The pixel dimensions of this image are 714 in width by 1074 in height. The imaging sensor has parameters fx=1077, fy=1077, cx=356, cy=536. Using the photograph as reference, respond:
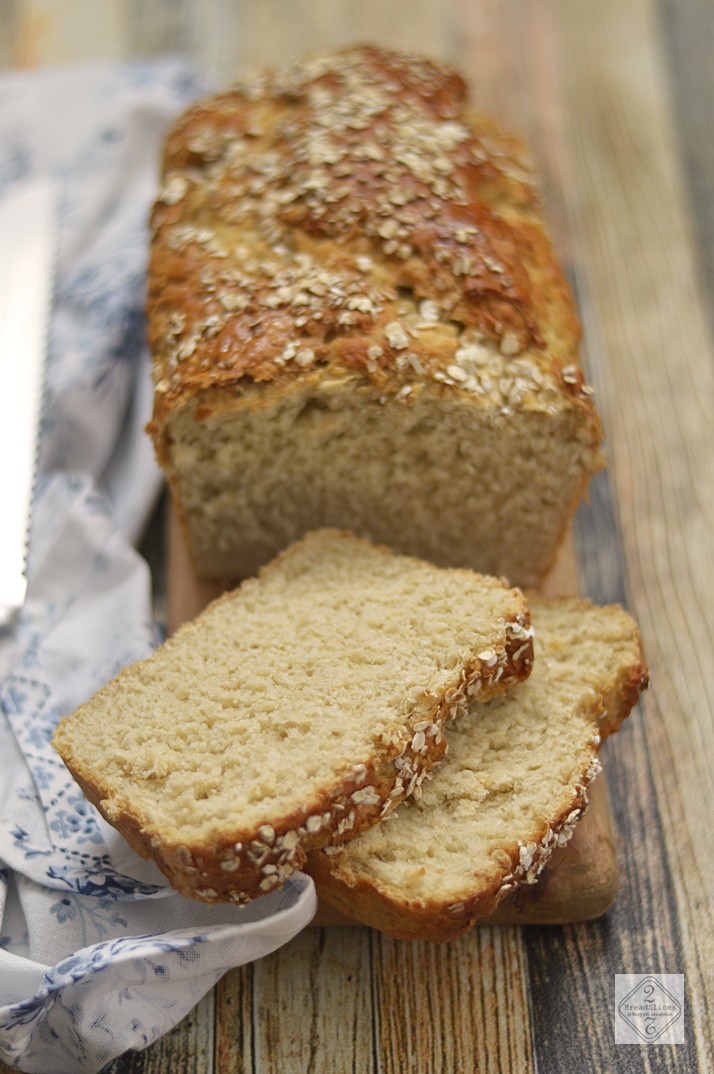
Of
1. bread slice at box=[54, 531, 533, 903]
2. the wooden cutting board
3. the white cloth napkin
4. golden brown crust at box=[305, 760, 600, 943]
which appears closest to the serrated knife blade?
the white cloth napkin

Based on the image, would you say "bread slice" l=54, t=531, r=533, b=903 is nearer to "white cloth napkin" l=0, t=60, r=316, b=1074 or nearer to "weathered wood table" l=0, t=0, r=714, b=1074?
"white cloth napkin" l=0, t=60, r=316, b=1074

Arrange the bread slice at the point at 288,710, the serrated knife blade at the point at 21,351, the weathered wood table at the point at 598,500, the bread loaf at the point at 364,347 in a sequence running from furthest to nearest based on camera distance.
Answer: the serrated knife blade at the point at 21,351 < the bread loaf at the point at 364,347 < the weathered wood table at the point at 598,500 < the bread slice at the point at 288,710

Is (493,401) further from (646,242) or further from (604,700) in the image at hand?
(646,242)

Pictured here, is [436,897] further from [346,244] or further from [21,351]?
[21,351]

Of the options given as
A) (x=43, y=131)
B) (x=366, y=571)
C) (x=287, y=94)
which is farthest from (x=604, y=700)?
(x=43, y=131)

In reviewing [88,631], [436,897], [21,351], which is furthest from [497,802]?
[21,351]

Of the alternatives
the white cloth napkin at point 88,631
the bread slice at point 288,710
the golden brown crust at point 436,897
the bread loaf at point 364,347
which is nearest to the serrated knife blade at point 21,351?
the white cloth napkin at point 88,631

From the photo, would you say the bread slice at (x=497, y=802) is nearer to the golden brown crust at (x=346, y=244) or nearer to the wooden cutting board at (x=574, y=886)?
the wooden cutting board at (x=574, y=886)
